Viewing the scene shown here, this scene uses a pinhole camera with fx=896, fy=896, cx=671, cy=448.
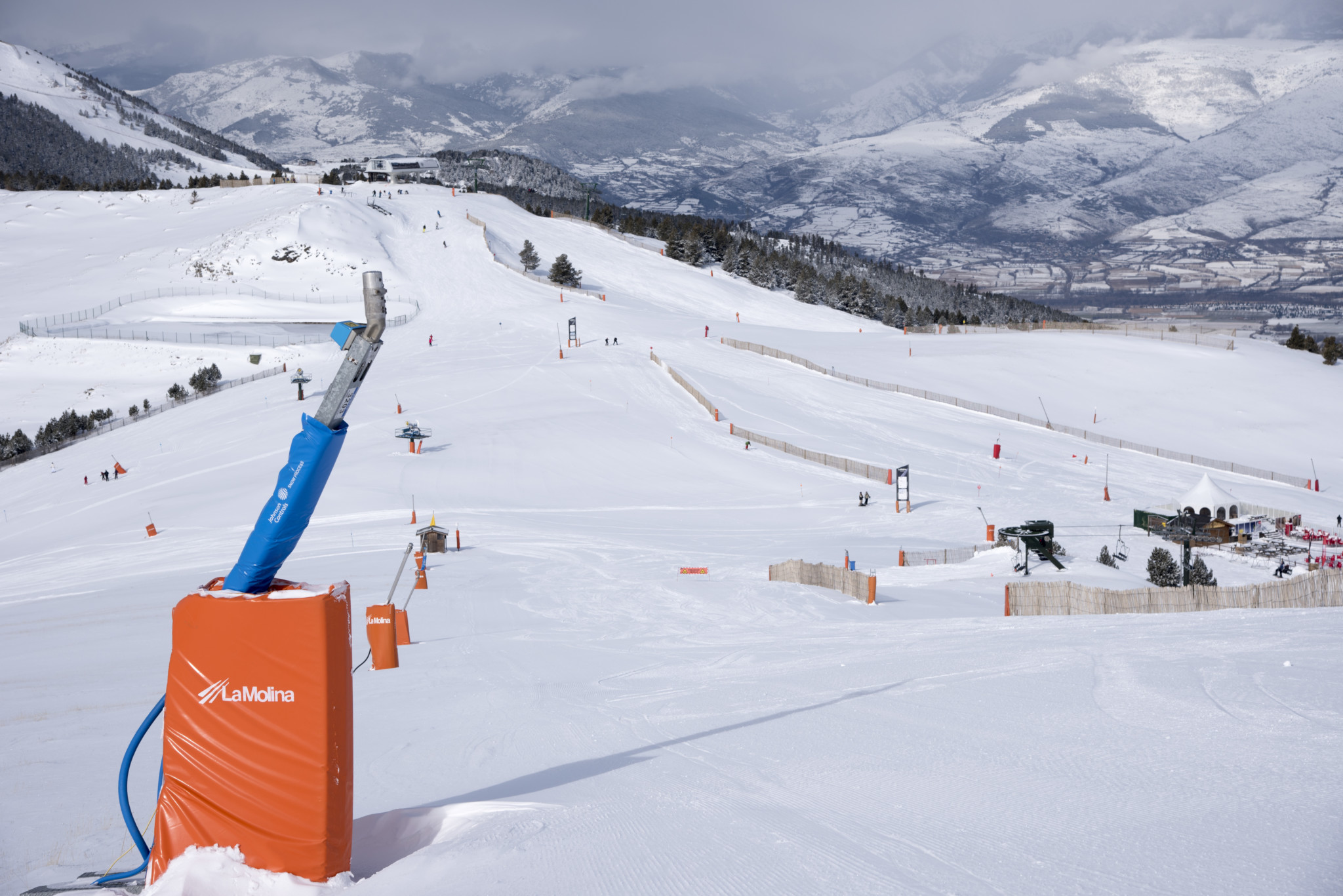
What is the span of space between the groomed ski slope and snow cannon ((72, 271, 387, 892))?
0.70 ft

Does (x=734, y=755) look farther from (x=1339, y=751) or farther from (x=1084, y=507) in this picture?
(x=1084, y=507)

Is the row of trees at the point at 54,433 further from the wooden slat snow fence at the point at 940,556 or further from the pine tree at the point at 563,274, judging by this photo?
the wooden slat snow fence at the point at 940,556

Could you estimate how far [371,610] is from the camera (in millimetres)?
9555

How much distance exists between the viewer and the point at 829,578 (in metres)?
19.4

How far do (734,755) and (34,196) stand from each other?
14030 cm

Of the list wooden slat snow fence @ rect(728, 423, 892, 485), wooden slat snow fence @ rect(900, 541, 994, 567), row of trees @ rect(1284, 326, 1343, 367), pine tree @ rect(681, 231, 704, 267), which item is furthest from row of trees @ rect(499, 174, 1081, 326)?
wooden slat snow fence @ rect(900, 541, 994, 567)

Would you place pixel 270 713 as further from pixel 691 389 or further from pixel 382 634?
pixel 691 389

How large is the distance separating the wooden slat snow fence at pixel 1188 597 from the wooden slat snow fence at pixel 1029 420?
29.1 meters

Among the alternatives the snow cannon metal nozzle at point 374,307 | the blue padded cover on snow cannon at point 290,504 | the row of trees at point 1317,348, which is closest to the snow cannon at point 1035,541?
the snow cannon metal nozzle at point 374,307

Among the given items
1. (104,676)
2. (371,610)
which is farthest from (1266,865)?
(104,676)

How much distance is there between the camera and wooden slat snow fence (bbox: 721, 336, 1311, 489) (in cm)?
4194

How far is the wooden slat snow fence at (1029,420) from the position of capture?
1651 inches

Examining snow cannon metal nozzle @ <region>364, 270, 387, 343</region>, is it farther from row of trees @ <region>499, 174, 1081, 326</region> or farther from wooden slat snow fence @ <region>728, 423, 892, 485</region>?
row of trees @ <region>499, 174, 1081, 326</region>

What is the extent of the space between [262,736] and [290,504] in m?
1.10
